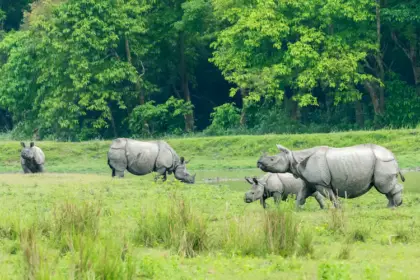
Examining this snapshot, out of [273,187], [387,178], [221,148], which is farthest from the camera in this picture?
[221,148]

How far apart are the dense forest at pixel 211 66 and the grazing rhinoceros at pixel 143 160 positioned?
12.9 metres

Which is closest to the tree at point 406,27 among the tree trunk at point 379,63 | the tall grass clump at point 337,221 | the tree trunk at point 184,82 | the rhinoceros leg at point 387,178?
the tree trunk at point 379,63

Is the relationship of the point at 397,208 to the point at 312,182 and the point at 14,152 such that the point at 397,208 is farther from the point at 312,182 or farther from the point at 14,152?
the point at 14,152

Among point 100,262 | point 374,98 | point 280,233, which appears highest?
point 374,98

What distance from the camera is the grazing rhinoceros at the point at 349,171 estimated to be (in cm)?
1621

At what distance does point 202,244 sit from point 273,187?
258 inches

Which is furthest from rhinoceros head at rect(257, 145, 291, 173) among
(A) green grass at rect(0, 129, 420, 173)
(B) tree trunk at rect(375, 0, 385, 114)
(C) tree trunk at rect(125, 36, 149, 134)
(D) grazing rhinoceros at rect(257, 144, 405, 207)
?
A: (C) tree trunk at rect(125, 36, 149, 134)

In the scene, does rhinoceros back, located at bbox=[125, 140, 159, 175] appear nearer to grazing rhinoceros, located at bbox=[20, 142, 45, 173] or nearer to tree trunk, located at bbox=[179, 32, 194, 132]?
grazing rhinoceros, located at bbox=[20, 142, 45, 173]

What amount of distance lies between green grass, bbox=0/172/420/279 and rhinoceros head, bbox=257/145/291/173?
2010 mm

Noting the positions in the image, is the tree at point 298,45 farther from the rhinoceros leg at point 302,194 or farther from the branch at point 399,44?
the rhinoceros leg at point 302,194

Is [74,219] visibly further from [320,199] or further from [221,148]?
[221,148]

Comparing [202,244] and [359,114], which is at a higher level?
[359,114]

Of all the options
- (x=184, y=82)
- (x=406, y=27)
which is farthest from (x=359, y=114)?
(x=184, y=82)

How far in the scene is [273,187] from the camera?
18109 mm
